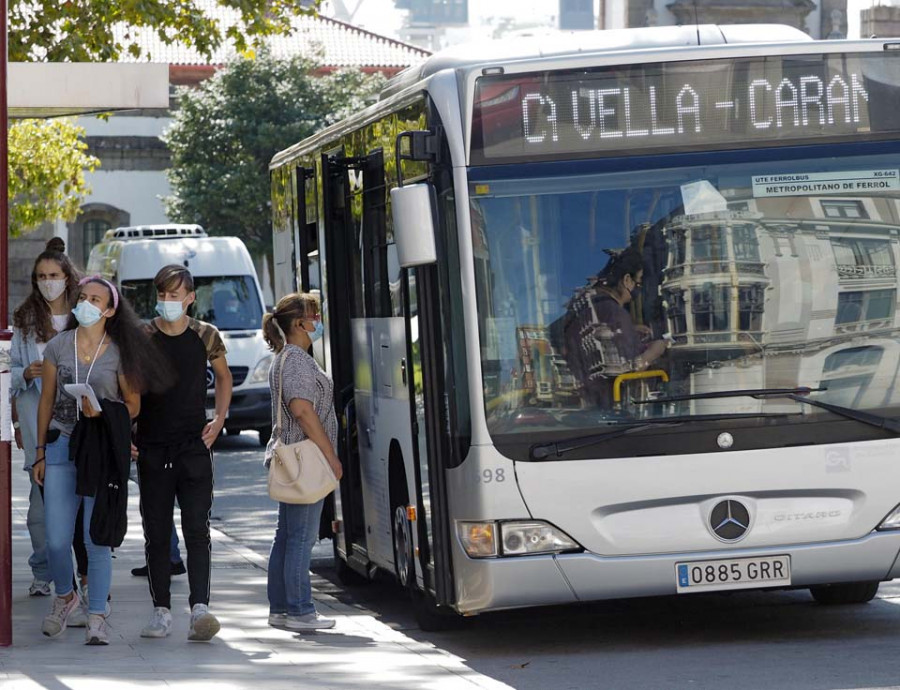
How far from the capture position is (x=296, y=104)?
48.2m

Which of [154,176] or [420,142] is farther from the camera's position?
[154,176]

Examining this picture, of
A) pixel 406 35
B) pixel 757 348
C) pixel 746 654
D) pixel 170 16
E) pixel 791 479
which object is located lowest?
pixel 746 654

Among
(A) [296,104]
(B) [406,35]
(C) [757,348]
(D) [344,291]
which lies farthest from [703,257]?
(B) [406,35]

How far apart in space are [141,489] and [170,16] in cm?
1044

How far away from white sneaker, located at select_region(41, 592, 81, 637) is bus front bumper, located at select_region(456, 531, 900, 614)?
201cm

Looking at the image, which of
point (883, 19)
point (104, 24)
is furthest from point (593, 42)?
point (883, 19)

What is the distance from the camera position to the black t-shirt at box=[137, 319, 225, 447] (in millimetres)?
8383

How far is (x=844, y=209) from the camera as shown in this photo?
8.06 m

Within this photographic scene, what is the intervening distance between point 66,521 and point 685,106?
3.33m

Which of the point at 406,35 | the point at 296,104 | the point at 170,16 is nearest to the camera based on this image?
the point at 170,16

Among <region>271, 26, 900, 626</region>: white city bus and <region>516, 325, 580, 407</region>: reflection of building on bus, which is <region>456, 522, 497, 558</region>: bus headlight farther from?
<region>516, 325, 580, 407</region>: reflection of building on bus

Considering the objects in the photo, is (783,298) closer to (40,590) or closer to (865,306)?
(865,306)

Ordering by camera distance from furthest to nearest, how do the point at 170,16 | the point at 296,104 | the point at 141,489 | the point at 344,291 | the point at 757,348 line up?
the point at 296,104 → the point at 170,16 → the point at 344,291 → the point at 141,489 → the point at 757,348

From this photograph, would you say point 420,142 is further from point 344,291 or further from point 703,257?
point 344,291
